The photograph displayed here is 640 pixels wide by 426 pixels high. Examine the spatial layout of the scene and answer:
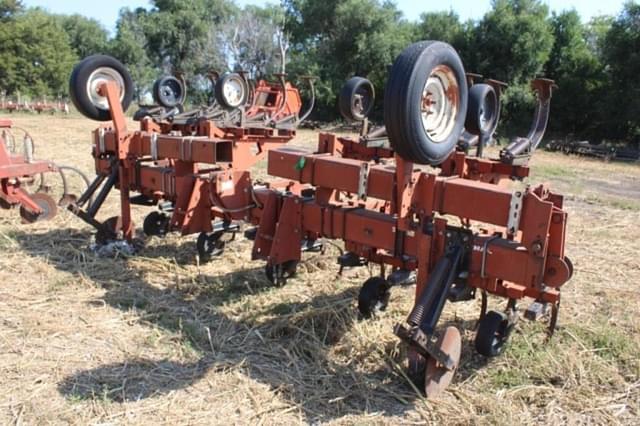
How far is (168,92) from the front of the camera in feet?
34.3

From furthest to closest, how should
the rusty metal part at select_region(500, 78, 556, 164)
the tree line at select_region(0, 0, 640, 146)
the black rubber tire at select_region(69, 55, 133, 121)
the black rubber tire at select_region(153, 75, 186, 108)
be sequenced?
the tree line at select_region(0, 0, 640, 146) < the black rubber tire at select_region(153, 75, 186, 108) < the black rubber tire at select_region(69, 55, 133, 121) < the rusty metal part at select_region(500, 78, 556, 164)

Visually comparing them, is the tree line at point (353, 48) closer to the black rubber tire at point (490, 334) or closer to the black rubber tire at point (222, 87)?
the black rubber tire at point (222, 87)

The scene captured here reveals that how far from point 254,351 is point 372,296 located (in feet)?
3.54

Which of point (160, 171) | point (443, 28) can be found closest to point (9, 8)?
point (443, 28)

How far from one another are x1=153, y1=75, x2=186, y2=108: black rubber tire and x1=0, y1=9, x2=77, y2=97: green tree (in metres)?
36.6

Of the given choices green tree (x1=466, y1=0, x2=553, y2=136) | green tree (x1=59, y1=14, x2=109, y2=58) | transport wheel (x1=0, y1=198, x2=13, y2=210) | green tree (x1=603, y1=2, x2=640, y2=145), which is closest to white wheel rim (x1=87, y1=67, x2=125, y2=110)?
transport wheel (x1=0, y1=198, x2=13, y2=210)

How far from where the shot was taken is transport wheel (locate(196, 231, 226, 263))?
245 inches

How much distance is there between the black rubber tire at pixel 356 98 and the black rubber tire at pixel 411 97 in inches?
100

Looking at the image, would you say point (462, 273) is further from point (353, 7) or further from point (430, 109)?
point (353, 7)

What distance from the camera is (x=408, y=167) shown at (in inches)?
149

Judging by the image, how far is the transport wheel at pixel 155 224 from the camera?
7.10 meters

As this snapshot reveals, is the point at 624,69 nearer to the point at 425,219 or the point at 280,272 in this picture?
the point at 280,272

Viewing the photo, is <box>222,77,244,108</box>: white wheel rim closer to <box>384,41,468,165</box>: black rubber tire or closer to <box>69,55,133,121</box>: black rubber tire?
<box>69,55,133,121</box>: black rubber tire

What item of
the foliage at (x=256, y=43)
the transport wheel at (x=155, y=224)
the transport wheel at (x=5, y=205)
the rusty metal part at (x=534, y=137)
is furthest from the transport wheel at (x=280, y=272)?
the foliage at (x=256, y=43)
